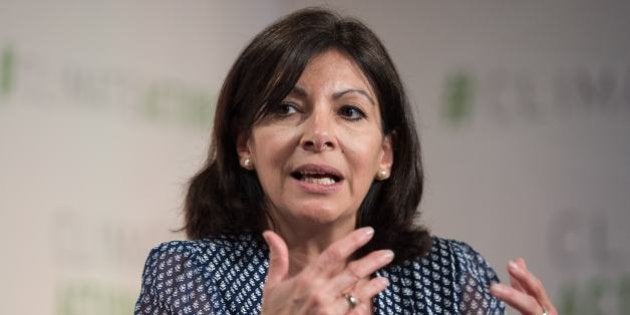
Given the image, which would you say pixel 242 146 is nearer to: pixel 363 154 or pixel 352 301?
pixel 363 154

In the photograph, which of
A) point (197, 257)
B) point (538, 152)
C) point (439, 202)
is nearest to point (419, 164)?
point (197, 257)

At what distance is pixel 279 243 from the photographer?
1398 millimetres

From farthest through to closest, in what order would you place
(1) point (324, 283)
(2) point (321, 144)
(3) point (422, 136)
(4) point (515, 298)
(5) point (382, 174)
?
(3) point (422, 136), (5) point (382, 174), (2) point (321, 144), (4) point (515, 298), (1) point (324, 283)

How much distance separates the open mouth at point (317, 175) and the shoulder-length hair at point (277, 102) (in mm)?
136

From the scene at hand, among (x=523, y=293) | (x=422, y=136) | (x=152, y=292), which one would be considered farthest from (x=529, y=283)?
→ (x=422, y=136)

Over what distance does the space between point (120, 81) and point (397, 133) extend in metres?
1.30

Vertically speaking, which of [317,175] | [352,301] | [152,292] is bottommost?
[152,292]

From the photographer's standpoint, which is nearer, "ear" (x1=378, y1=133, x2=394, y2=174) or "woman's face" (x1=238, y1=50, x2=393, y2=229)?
"woman's face" (x1=238, y1=50, x2=393, y2=229)

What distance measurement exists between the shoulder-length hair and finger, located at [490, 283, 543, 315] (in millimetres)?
357

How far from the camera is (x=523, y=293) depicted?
5.12ft

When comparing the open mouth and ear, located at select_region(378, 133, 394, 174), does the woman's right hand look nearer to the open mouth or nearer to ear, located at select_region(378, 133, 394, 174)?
the open mouth

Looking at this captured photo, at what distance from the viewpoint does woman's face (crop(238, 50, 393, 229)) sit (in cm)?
168

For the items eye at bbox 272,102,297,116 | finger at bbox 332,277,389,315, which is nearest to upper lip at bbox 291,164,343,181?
eye at bbox 272,102,297,116

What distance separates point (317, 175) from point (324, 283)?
370 millimetres
